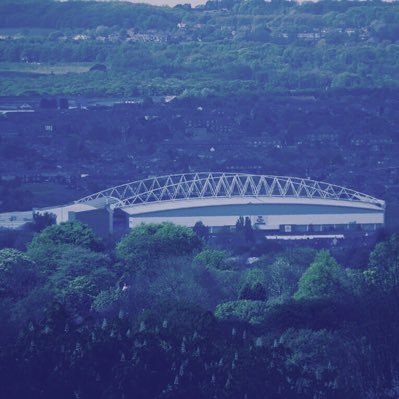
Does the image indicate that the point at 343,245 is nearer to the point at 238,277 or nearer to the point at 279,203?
the point at 279,203

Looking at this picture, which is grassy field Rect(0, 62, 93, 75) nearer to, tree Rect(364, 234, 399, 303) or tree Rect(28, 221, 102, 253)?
tree Rect(28, 221, 102, 253)

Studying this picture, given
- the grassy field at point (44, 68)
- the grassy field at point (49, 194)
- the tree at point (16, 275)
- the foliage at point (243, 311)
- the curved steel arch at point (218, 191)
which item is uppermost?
the foliage at point (243, 311)

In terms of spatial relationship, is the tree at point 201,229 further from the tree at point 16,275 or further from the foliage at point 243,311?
the foliage at point 243,311

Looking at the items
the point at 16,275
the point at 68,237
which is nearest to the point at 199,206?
the point at 68,237

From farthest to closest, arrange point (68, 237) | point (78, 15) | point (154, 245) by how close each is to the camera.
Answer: point (78, 15) → point (68, 237) → point (154, 245)

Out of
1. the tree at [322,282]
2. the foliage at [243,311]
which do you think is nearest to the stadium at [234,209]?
the tree at [322,282]

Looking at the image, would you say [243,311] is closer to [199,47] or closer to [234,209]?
[234,209]

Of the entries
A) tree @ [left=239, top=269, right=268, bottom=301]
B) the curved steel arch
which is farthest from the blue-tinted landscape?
the curved steel arch
